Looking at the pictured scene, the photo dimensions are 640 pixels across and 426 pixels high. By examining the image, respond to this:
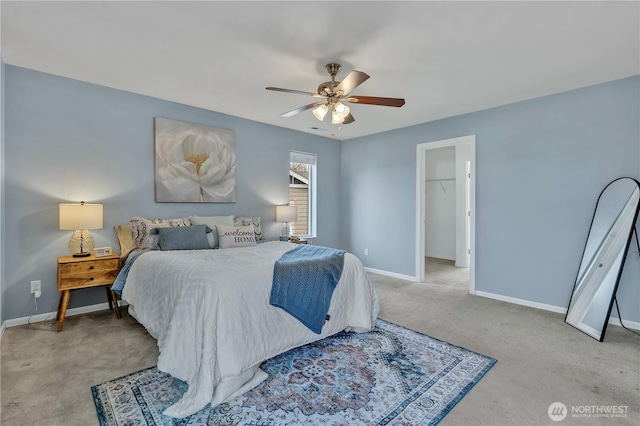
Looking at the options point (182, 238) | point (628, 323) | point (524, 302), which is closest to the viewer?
point (628, 323)

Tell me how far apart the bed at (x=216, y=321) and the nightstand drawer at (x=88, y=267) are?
2.05 feet

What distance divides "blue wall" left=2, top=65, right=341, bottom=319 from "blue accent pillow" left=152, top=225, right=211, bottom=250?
2.18 ft

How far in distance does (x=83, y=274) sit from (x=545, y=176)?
510 cm

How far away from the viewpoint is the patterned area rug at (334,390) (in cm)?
174

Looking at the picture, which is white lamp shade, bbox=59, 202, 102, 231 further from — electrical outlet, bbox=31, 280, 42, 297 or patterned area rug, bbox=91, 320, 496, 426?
patterned area rug, bbox=91, 320, 496, 426

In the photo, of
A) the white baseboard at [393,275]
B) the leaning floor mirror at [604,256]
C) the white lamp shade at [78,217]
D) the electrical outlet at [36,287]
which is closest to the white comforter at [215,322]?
the white lamp shade at [78,217]

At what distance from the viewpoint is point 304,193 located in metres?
5.75

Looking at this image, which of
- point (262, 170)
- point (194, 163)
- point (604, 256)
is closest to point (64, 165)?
point (194, 163)

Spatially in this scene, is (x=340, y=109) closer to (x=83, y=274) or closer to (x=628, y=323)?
(x=83, y=274)

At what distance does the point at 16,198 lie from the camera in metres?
3.02

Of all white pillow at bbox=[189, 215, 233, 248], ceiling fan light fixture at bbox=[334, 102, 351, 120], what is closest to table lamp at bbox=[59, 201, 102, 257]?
white pillow at bbox=[189, 215, 233, 248]

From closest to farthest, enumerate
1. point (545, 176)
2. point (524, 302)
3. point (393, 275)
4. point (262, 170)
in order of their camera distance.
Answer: point (545, 176) < point (524, 302) < point (262, 170) < point (393, 275)

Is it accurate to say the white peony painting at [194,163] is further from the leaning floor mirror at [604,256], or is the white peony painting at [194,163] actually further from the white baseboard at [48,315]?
the leaning floor mirror at [604,256]

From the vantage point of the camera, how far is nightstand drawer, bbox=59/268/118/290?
2.92m
